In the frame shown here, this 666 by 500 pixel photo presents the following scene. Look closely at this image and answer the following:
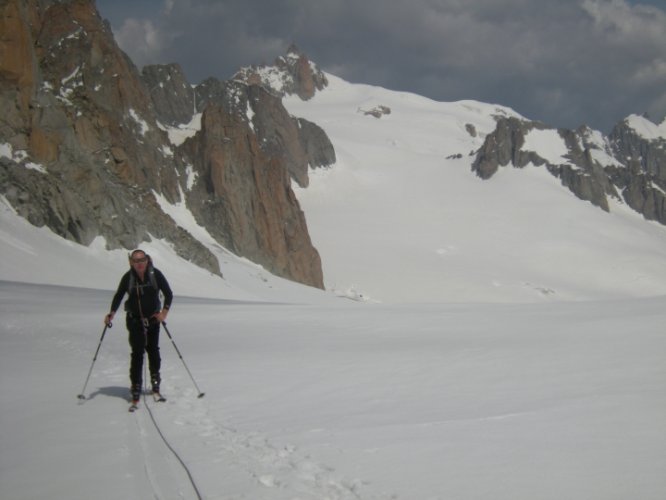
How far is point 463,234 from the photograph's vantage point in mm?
126062

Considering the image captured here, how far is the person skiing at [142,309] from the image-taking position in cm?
843

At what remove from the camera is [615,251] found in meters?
129

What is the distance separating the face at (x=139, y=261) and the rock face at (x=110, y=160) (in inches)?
1266

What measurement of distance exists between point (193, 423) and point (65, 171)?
128ft

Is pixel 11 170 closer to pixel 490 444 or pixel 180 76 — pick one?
pixel 490 444

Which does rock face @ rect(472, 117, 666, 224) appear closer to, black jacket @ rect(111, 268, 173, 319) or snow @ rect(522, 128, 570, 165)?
snow @ rect(522, 128, 570, 165)

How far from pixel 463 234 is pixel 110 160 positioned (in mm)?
86915

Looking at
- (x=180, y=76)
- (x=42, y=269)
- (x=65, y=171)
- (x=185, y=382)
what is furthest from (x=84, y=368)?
(x=180, y=76)

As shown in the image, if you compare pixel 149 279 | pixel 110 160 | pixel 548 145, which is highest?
pixel 548 145

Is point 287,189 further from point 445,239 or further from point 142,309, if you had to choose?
point 142,309

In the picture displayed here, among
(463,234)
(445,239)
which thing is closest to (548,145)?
(463,234)

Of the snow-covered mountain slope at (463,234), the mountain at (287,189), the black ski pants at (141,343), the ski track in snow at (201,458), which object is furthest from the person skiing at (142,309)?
the snow-covered mountain slope at (463,234)

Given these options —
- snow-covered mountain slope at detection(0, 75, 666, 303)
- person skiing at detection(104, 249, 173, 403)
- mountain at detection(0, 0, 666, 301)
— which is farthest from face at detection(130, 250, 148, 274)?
snow-covered mountain slope at detection(0, 75, 666, 303)

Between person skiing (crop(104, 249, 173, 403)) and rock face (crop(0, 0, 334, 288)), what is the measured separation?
1264 inches
